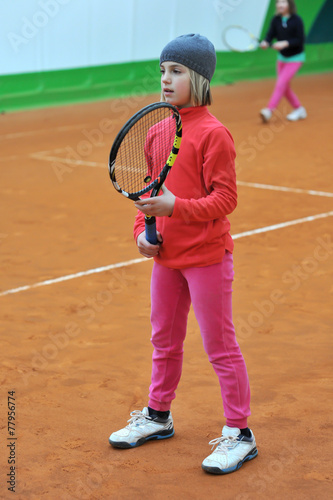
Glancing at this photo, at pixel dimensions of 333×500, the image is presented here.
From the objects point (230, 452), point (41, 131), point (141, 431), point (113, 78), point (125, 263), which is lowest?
point (113, 78)

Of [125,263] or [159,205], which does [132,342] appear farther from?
[159,205]

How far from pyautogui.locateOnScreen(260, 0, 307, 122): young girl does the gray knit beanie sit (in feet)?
28.4

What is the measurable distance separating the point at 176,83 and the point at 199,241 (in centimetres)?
58

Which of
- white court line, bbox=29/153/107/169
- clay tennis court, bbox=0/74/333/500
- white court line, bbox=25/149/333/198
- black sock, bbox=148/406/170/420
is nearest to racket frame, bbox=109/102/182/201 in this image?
black sock, bbox=148/406/170/420

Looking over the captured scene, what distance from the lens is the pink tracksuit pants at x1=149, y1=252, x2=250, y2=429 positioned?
2879 millimetres

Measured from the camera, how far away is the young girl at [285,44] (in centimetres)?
1133

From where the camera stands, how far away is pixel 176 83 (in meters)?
2.81

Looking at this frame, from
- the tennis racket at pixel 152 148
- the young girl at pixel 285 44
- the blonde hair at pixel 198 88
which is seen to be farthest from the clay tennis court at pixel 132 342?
the young girl at pixel 285 44

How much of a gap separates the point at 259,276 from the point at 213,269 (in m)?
2.56

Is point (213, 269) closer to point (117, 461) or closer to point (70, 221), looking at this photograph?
point (117, 461)

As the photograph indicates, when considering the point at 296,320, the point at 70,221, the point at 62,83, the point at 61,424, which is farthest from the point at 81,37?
the point at 61,424

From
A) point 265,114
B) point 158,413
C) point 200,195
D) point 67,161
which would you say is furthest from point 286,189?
point 200,195

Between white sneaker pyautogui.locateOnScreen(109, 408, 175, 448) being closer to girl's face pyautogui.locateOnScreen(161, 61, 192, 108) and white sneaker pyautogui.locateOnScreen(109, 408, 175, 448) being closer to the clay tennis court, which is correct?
the clay tennis court

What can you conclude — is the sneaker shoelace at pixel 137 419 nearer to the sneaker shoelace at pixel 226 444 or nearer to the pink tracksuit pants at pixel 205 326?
the pink tracksuit pants at pixel 205 326
